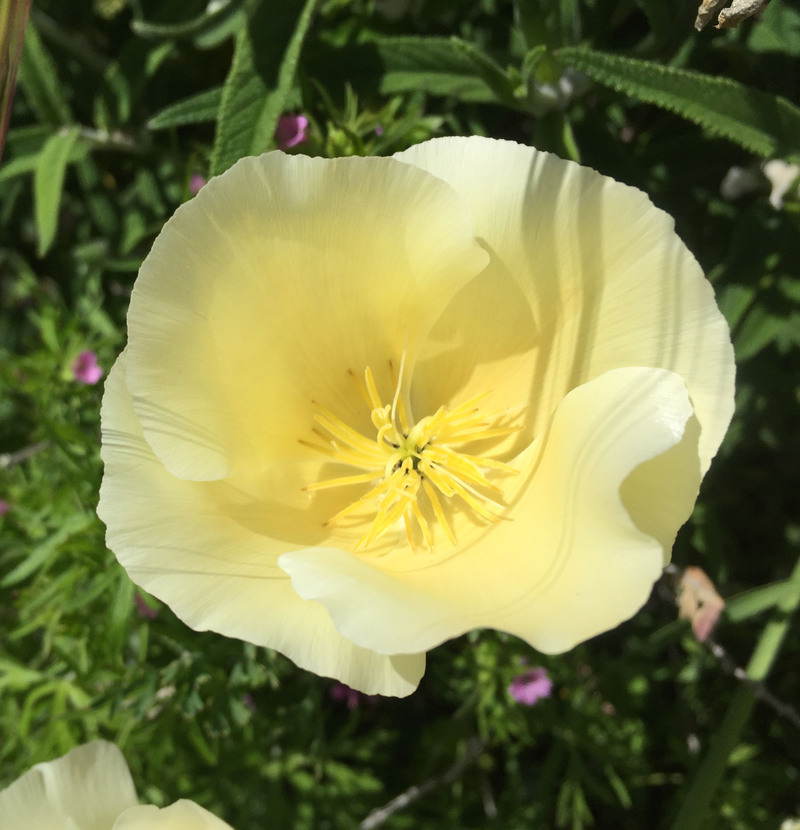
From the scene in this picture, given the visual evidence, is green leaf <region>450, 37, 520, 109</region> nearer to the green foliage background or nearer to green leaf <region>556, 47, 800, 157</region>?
the green foliage background

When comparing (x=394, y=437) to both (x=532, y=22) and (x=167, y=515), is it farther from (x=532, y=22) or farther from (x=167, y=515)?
(x=532, y=22)

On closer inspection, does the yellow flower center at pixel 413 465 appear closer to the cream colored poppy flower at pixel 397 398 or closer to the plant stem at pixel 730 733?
the cream colored poppy flower at pixel 397 398

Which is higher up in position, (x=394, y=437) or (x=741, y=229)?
(x=741, y=229)

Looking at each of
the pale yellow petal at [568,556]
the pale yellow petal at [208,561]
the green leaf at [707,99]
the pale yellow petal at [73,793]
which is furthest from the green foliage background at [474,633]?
the pale yellow petal at [568,556]

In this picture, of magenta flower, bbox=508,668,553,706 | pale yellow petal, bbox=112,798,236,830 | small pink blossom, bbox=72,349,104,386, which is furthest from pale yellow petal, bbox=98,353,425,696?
magenta flower, bbox=508,668,553,706

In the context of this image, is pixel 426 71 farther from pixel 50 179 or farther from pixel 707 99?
pixel 50 179

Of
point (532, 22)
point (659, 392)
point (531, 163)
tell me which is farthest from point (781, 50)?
point (659, 392)
